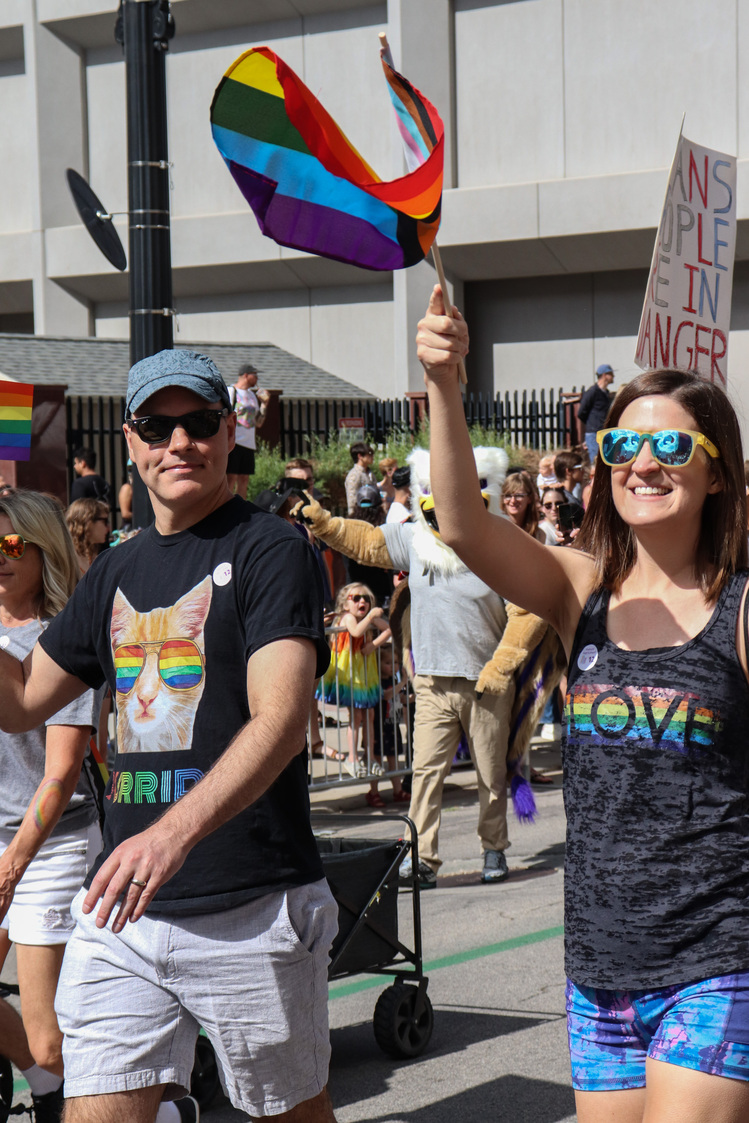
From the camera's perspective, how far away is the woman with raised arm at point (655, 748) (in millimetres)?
2453

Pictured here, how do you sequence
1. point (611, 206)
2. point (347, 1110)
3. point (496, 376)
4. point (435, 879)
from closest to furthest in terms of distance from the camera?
point (347, 1110)
point (435, 879)
point (611, 206)
point (496, 376)

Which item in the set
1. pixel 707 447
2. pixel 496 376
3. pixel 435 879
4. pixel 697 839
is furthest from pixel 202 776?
pixel 496 376

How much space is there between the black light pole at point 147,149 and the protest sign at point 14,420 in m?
2.35

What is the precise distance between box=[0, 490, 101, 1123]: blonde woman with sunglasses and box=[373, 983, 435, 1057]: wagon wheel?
1381 millimetres

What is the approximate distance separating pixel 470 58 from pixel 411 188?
25.4m

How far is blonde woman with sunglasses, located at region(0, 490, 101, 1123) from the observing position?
3.68 meters

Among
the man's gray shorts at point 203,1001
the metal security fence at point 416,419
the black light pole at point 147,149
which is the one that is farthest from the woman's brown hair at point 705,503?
the metal security fence at point 416,419

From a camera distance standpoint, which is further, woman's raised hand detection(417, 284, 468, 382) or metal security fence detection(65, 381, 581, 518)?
metal security fence detection(65, 381, 581, 518)

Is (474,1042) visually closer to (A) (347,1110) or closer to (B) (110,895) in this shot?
(A) (347,1110)

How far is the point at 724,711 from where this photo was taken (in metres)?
2.53

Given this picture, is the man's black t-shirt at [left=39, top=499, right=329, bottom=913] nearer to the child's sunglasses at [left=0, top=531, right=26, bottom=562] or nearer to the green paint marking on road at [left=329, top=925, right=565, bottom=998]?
the child's sunglasses at [left=0, top=531, right=26, bottom=562]

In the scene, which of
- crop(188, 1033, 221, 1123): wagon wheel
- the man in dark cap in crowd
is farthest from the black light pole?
the man in dark cap in crowd

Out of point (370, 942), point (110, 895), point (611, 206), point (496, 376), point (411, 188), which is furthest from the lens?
point (496, 376)

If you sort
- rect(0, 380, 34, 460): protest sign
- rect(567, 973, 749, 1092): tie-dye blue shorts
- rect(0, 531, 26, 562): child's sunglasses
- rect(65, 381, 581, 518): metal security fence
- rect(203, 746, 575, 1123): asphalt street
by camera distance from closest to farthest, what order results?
rect(567, 973, 749, 1092): tie-dye blue shorts
rect(0, 531, 26, 562): child's sunglasses
rect(203, 746, 575, 1123): asphalt street
rect(0, 380, 34, 460): protest sign
rect(65, 381, 581, 518): metal security fence
